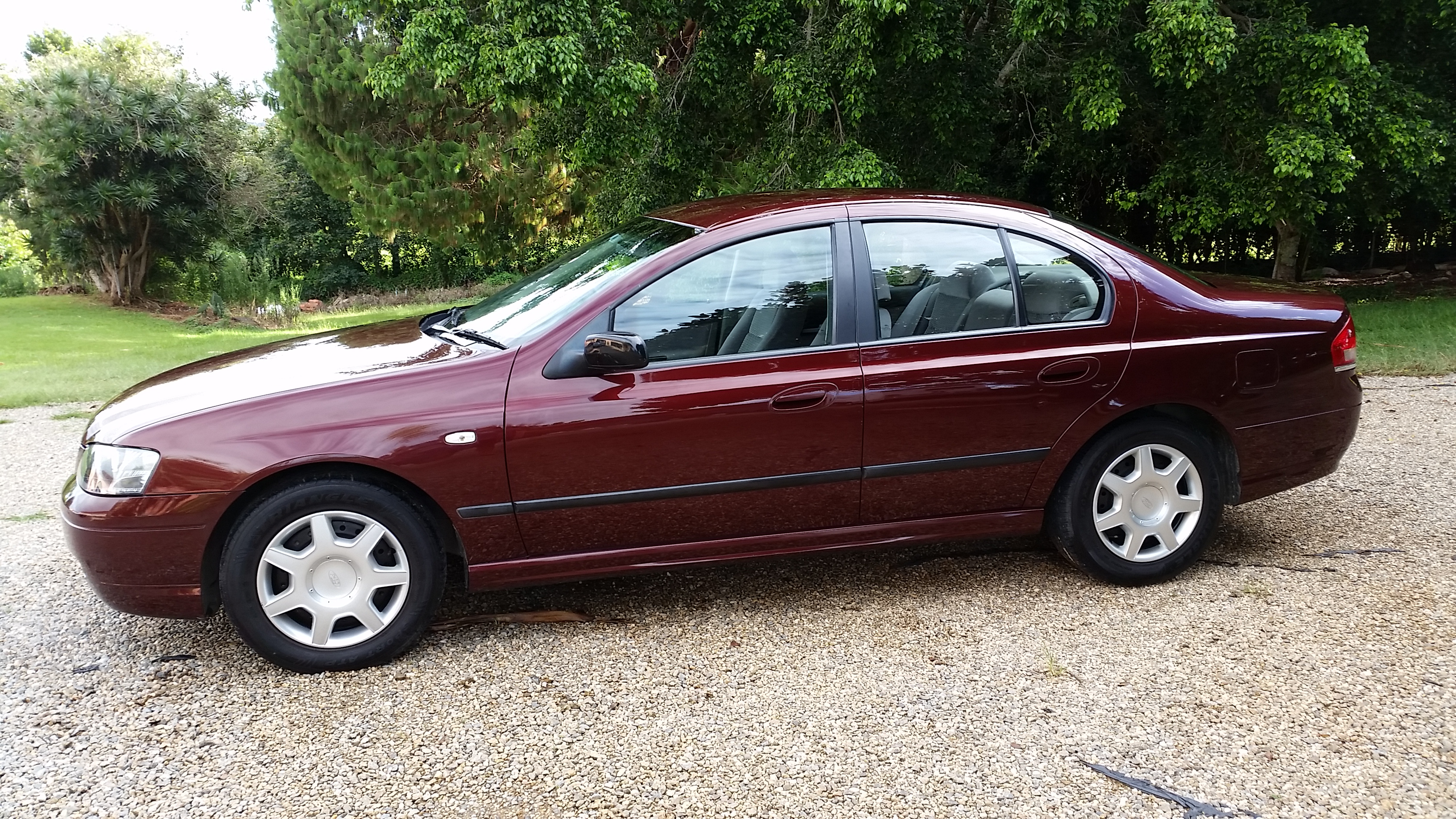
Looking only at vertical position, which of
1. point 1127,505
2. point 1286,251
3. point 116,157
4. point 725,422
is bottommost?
point 1127,505

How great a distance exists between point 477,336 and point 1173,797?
2.72m

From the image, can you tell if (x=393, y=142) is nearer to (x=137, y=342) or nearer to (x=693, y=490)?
(x=137, y=342)

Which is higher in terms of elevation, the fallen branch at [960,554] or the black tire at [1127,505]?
the black tire at [1127,505]

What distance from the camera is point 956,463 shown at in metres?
3.69

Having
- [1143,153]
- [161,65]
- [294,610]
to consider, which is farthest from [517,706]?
[161,65]

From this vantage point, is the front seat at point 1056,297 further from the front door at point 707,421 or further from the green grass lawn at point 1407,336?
the green grass lawn at point 1407,336

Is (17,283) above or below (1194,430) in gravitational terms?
above

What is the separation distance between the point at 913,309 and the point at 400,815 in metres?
2.39

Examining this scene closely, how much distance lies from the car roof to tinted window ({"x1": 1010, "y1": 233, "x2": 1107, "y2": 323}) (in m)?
0.22

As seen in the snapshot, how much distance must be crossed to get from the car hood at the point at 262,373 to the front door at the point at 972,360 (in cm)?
155

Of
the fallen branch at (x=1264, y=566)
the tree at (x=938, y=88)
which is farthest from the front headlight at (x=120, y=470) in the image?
the tree at (x=938, y=88)

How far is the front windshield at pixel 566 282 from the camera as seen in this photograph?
11.7 feet

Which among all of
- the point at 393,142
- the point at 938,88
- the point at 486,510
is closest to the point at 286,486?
the point at 486,510

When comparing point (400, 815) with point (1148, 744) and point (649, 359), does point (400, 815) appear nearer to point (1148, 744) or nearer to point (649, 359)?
point (649, 359)
